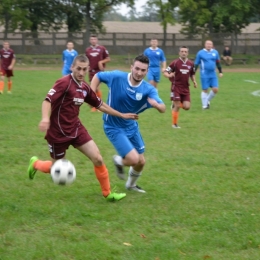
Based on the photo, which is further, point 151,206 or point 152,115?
point 152,115

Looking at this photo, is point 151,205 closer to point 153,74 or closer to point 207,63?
point 207,63

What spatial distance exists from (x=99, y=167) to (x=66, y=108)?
0.75 m

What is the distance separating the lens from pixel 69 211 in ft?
18.8

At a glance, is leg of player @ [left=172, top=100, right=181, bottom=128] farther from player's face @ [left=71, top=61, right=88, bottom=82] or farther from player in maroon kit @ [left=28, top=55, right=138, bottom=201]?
player's face @ [left=71, top=61, right=88, bottom=82]

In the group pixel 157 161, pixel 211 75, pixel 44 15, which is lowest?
pixel 157 161

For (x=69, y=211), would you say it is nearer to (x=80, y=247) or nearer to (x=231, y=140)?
(x=80, y=247)

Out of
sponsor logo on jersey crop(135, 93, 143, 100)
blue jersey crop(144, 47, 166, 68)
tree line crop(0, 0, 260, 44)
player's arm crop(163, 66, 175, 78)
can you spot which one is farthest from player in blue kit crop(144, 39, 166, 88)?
tree line crop(0, 0, 260, 44)

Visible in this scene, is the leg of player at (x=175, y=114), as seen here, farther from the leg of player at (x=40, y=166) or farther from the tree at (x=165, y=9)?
the tree at (x=165, y=9)

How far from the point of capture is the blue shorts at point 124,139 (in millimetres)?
6336

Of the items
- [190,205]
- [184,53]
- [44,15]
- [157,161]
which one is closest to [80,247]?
[190,205]

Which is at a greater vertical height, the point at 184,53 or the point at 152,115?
the point at 184,53

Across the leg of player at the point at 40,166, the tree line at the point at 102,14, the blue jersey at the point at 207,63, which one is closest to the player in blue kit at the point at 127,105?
the leg of player at the point at 40,166

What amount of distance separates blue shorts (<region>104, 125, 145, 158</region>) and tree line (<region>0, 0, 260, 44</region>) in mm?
34839

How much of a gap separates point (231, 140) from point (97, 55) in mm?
6122
